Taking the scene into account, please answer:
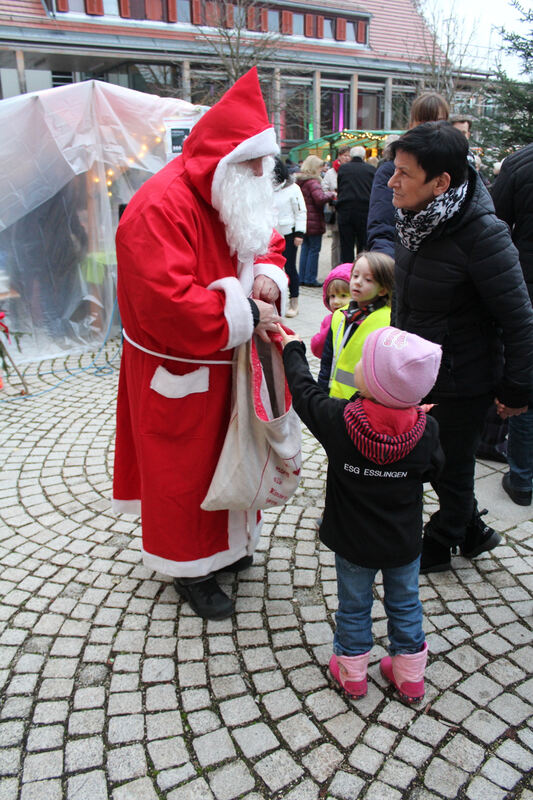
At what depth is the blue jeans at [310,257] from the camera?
930 centimetres

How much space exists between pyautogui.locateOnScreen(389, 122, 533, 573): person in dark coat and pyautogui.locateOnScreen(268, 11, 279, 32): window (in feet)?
92.5

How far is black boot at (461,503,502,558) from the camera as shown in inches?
117

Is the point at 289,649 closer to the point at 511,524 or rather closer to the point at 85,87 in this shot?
the point at 511,524

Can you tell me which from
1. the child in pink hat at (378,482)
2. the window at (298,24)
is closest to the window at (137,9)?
the window at (298,24)

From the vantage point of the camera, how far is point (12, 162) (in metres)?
5.92

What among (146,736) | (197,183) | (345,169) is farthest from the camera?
(345,169)

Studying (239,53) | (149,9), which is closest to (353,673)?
(239,53)

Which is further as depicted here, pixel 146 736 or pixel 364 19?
pixel 364 19

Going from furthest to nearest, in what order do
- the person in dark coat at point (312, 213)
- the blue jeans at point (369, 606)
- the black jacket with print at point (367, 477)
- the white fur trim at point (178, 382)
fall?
the person in dark coat at point (312, 213) → the white fur trim at point (178, 382) → the blue jeans at point (369, 606) → the black jacket with print at point (367, 477)

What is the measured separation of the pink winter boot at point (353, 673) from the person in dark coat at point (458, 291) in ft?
2.98

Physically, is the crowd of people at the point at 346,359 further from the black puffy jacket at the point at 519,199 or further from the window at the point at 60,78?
the window at the point at 60,78

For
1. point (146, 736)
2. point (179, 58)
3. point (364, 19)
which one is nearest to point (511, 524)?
point (146, 736)

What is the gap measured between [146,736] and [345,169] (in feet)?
24.1

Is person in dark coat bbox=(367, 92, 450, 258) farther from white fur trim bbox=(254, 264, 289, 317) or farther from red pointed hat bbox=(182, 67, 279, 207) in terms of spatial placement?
red pointed hat bbox=(182, 67, 279, 207)
